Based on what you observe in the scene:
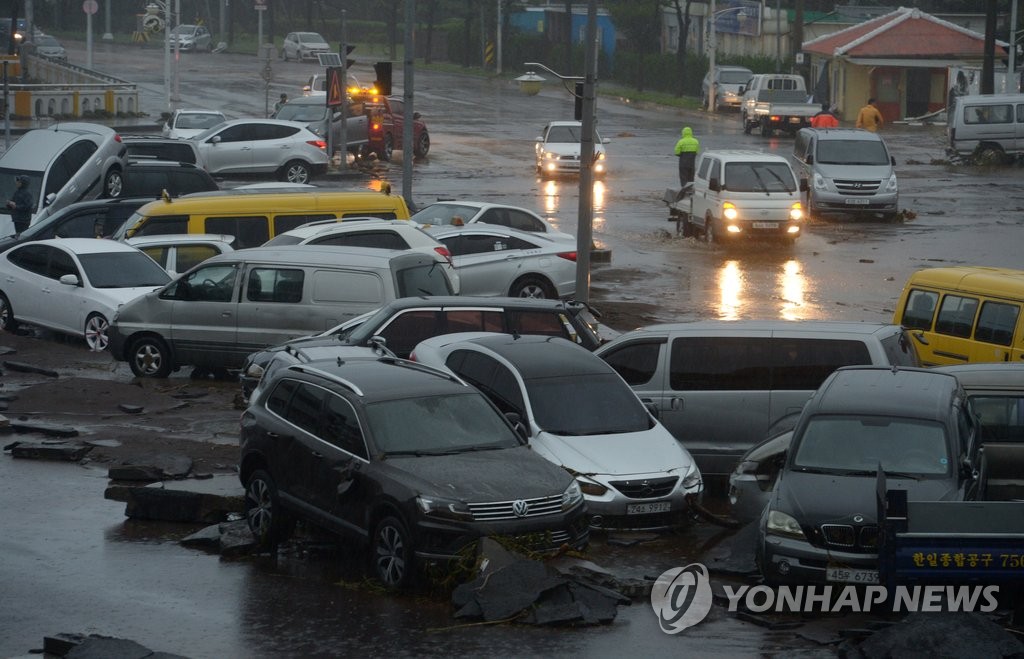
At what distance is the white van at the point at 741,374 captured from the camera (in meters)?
13.8

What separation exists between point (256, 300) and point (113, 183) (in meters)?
11.1

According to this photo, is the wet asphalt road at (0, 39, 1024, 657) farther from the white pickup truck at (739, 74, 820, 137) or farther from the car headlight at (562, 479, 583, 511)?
the white pickup truck at (739, 74, 820, 137)

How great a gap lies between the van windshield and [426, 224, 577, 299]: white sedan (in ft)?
46.1

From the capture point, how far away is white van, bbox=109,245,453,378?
18000mm

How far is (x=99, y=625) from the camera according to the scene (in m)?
9.66

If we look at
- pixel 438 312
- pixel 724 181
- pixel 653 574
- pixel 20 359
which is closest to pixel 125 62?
pixel 724 181

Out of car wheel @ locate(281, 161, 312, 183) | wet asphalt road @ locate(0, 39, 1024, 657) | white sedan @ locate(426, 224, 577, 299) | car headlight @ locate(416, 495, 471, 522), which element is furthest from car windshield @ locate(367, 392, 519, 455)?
car wheel @ locate(281, 161, 312, 183)

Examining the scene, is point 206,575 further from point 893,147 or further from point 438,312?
point 893,147

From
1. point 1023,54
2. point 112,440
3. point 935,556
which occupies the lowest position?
point 112,440

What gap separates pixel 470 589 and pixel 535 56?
82.2 metres

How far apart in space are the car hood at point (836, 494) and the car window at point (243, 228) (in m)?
13.1

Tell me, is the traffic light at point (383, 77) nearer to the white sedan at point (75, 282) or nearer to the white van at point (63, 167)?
the white van at point (63, 167)

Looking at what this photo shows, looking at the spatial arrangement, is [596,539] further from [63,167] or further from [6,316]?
[63,167]

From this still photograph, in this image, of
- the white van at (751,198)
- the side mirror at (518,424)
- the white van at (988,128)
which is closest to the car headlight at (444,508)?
the side mirror at (518,424)
